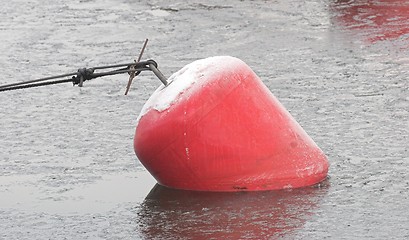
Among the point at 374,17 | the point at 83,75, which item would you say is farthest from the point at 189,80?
the point at 374,17

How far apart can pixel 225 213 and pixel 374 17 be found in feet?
22.4

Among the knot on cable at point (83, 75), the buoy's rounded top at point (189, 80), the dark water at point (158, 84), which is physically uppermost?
the knot on cable at point (83, 75)

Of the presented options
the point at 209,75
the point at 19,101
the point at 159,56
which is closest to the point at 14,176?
the point at 209,75

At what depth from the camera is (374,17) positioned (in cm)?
1292

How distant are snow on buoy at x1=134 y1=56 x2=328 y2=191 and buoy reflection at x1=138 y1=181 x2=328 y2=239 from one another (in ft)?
0.32

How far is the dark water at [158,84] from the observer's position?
649 centimetres

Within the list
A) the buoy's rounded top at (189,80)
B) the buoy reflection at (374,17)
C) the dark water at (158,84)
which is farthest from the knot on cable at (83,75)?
the buoy reflection at (374,17)

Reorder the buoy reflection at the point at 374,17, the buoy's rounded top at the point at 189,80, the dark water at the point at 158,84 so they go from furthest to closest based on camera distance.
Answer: the buoy reflection at the point at 374,17, the buoy's rounded top at the point at 189,80, the dark water at the point at 158,84

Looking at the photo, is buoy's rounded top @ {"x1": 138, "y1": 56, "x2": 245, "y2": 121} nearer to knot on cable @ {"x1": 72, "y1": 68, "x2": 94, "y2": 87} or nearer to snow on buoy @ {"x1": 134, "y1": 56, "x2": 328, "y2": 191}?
snow on buoy @ {"x1": 134, "y1": 56, "x2": 328, "y2": 191}

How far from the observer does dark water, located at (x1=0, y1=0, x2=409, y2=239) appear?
649 cm

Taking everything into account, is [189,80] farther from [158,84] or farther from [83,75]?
[158,84]

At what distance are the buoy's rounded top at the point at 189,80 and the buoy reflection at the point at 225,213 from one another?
57cm

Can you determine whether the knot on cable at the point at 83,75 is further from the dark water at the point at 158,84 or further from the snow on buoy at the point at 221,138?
the dark water at the point at 158,84

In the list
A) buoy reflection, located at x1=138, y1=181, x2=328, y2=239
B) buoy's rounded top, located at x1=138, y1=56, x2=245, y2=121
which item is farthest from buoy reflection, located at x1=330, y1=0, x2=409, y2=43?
buoy reflection, located at x1=138, y1=181, x2=328, y2=239
